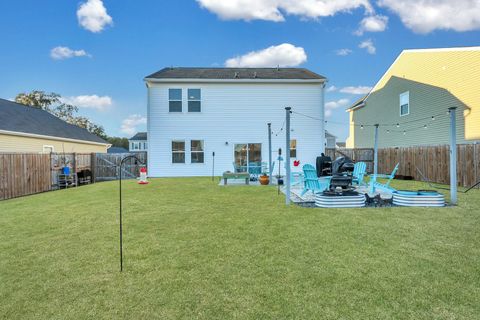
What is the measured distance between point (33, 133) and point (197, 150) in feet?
32.6

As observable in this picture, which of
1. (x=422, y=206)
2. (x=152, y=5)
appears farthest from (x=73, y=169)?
(x=422, y=206)

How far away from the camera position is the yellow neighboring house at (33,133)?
1491 cm

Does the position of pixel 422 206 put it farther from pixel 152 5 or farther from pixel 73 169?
pixel 73 169

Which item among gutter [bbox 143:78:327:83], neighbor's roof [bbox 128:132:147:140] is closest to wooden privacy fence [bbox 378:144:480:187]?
gutter [bbox 143:78:327:83]

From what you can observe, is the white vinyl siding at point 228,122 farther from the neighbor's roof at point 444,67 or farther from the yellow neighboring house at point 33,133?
the yellow neighboring house at point 33,133

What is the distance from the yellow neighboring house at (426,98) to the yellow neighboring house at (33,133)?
21.5 meters

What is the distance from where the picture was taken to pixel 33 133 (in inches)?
645

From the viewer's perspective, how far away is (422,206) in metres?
7.06

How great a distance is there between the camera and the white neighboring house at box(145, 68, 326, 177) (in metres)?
16.5

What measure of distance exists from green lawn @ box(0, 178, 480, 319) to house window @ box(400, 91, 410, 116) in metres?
12.5

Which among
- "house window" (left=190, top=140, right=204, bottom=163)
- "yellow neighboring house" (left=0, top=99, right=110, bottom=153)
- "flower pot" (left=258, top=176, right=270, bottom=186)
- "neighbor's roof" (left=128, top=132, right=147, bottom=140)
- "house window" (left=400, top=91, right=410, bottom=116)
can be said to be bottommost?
"flower pot" (left=258, top=176, right=270, bottom=186)

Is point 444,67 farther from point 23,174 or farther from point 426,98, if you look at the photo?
point 23,174

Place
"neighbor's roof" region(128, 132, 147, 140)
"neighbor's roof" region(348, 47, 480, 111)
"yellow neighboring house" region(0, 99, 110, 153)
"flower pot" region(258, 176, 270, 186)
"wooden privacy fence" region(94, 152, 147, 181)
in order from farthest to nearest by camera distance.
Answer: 1. "neighbor's roof" region(128, 132, 147, 140)
2. "wooden privacy fence" region(94, 152, 147, 181)
3. "yellow neighboring house" region(0, 99, 110, 153)
4. "neighbor's roof" region(348, 47, 480, 111)
5. "flower pot" region(258, 176, 270, 186)

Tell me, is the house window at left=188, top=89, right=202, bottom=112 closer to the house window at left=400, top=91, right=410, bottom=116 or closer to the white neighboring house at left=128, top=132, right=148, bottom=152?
the house window at left=400, top=91, right=410, bottom=116
